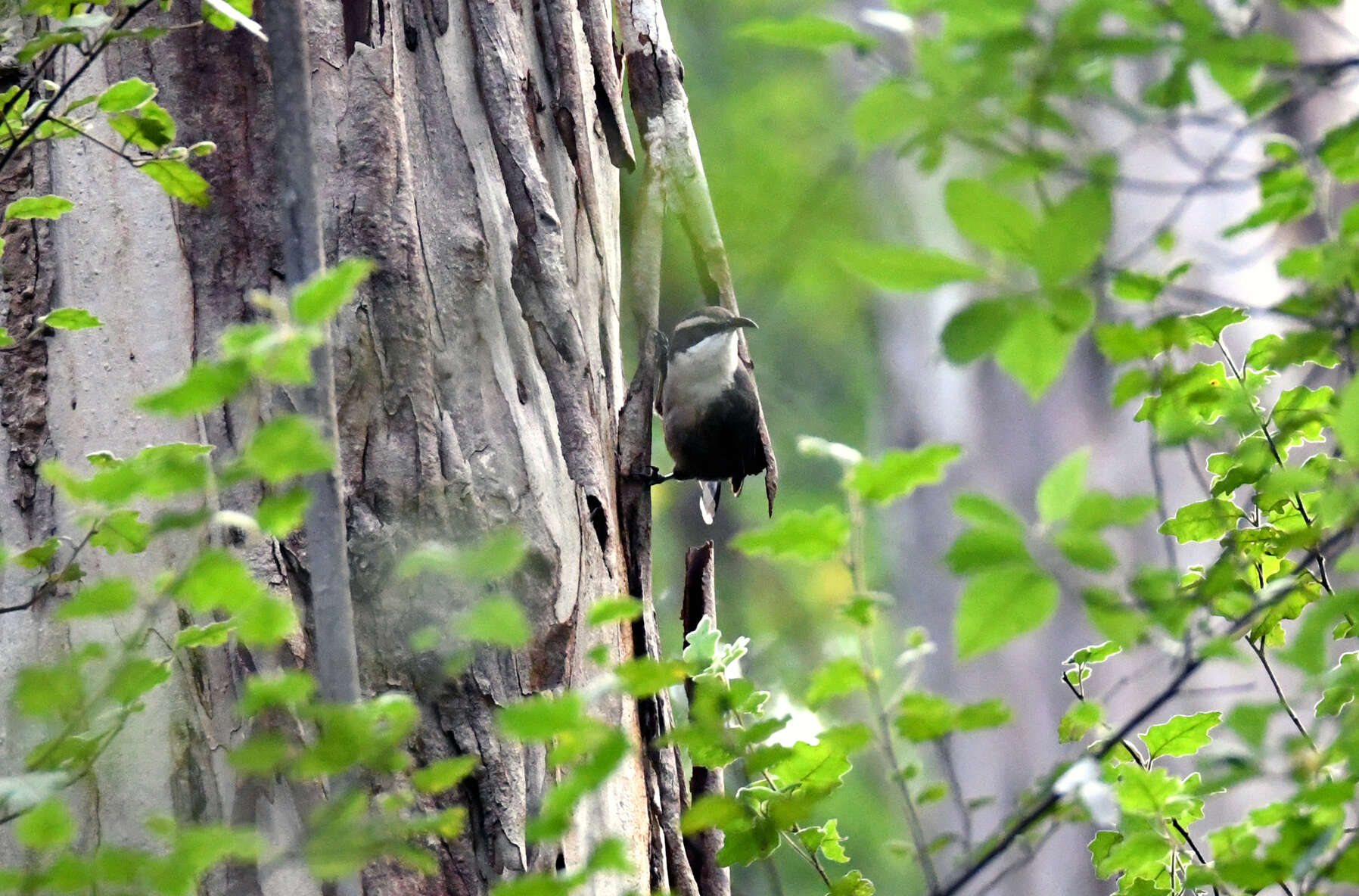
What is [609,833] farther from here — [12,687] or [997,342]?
[997,342]

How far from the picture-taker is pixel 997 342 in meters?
0.76

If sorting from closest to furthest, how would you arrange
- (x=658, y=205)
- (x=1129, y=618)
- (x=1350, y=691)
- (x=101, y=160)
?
(x=1129, y=618) < (x=1350, y=691) < (x=101, y=160) < (x=658, y=205)

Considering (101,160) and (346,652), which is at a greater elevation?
(101,160)

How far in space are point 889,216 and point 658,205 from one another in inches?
155

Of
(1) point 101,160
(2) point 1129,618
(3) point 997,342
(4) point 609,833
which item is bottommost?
(4) point 609,833

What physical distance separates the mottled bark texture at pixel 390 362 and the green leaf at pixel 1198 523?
677mm

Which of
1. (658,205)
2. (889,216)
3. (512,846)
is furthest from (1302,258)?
(889,216)

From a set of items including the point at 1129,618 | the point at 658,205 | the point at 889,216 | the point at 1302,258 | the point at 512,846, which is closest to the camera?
the point at 1129,618

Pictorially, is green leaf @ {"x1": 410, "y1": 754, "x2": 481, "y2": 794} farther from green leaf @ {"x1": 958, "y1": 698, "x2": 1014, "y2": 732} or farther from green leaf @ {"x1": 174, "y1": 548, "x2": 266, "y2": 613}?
green leaf @ {"x1": 958, "y1": 698, "x2": 1014, "y2": 732}

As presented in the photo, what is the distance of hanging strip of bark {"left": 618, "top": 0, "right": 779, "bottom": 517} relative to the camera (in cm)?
178

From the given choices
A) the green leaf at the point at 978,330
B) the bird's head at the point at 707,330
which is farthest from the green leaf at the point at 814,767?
the bird's head at the point at 707,330

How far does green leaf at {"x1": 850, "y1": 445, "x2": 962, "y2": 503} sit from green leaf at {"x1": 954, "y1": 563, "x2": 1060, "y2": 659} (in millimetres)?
77

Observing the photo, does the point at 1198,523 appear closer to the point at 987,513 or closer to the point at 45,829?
the point at 987,513

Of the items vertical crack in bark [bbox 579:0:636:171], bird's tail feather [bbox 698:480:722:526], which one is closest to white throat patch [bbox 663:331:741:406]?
bird's tail feather [bbox 698:480:722:526]
